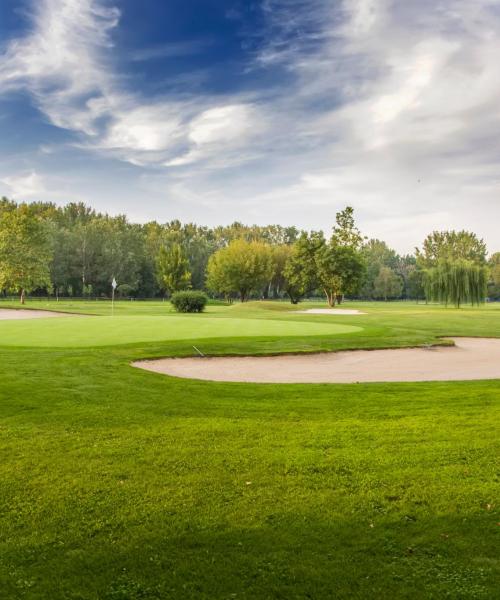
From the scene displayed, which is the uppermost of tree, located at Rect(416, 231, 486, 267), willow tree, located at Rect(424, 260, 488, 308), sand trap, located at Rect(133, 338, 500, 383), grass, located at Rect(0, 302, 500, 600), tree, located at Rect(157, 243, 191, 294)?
tree, located at Rect(416, 231, 486, 267)

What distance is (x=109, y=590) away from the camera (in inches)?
131

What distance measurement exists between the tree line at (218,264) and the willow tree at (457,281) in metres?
0.12

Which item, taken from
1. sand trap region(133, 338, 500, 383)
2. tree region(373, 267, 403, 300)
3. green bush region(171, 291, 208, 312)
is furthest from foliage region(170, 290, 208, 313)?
tree region(373, 267, 403, 300)

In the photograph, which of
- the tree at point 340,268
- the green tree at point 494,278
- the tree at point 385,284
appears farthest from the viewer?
the tree at point 385,284

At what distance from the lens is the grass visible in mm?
3439

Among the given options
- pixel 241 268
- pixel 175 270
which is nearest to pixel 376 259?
pixel 241 268

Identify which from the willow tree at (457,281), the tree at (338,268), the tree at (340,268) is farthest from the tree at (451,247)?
the willow tree at (457,281)

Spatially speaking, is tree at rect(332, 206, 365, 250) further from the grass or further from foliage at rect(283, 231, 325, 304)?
the grass

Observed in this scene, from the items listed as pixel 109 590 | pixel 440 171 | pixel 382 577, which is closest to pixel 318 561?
pixel 382 577

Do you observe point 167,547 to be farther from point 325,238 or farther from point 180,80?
point 325,238

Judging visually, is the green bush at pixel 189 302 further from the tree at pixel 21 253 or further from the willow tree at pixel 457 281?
the willow tree at pixel 457 281

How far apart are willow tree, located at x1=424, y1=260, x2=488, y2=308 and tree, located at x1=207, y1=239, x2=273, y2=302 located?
1195 inches

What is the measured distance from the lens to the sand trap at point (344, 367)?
1249 centimetres

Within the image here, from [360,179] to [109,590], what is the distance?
43.9 metres
